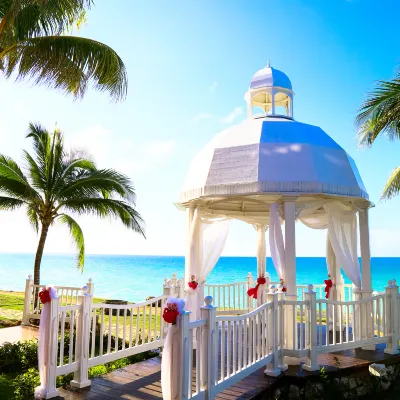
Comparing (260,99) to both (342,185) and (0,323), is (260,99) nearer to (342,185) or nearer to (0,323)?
(342,185)

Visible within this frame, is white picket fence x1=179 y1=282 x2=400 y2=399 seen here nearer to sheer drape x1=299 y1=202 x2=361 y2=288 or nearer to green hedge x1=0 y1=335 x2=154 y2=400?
sheer drape x1=299 y1=202 x2=361 y2=288

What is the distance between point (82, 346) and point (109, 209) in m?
8.30

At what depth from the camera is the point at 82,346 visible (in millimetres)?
6391

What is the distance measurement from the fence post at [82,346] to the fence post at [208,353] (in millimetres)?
2010

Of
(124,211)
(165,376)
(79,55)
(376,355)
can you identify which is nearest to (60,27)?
(79,55)

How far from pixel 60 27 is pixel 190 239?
567 cm

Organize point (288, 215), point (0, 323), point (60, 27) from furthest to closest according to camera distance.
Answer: point (0, 323), point (60, 27), point (288, 215)

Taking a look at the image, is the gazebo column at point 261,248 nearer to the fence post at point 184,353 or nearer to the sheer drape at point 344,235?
the sheer drape at point 344,235

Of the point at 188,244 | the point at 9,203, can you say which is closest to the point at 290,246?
the point at 188,244

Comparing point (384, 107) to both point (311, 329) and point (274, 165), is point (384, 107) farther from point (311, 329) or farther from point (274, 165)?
point (311, 329)

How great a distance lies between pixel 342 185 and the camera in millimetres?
8688

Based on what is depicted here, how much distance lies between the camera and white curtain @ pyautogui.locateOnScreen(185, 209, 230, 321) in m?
9.41

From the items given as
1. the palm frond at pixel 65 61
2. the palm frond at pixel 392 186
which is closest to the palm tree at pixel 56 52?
the palm frond at pixel 65 61

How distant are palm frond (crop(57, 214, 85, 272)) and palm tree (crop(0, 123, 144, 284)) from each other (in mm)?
304
